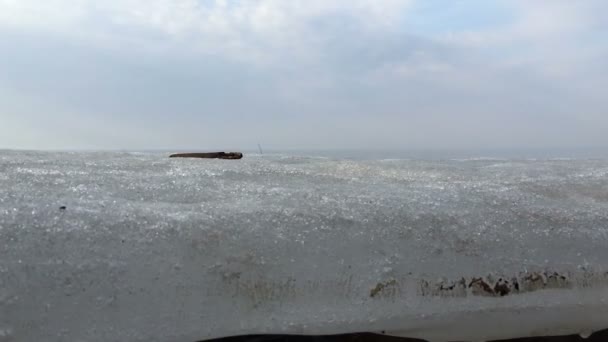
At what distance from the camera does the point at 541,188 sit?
4.64ft

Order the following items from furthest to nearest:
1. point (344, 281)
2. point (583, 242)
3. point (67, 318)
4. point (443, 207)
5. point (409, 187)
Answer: point (409, 187)
point (443, 207)
point (583, 242)
point (344, 281)
point (67, 318)

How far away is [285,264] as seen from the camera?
0.89 meters

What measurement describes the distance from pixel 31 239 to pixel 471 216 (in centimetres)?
95

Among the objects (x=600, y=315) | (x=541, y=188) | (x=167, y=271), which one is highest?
(x=541, y=188)

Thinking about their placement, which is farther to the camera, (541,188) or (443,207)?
(541,188)

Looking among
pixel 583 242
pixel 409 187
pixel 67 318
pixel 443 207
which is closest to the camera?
pixel 67 318

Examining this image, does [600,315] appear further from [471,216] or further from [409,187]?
[409,187]

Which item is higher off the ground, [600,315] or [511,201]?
[511,201]

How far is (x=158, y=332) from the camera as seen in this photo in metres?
0.78

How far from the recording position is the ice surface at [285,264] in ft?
2.57

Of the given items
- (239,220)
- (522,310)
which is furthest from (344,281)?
(522,310)

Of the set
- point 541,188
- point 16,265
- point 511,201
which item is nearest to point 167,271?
point 16,265

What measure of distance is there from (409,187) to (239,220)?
1.98ft

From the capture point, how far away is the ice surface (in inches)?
30.8
